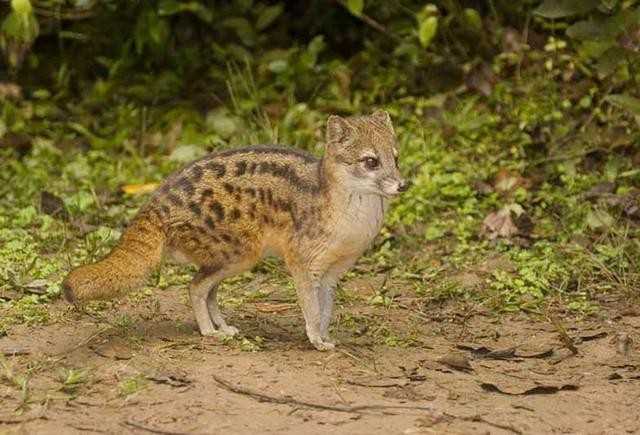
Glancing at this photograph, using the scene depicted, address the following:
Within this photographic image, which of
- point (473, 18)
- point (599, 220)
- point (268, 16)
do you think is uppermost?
point (473, 18)

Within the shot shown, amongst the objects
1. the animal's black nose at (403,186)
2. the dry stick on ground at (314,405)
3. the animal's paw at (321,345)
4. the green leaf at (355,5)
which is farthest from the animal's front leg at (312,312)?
the green leaf at (355,5)

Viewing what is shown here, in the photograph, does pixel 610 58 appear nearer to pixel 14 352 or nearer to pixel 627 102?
pixel 627 102

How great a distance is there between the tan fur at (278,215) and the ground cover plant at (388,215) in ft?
1.36

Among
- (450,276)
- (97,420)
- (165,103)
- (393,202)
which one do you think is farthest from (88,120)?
(97,420)

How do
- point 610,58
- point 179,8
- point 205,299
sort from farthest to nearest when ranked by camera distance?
point 179,8 < point 610,58 < point 205,299

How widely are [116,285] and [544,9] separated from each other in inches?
134

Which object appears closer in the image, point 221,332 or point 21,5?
point 221,332

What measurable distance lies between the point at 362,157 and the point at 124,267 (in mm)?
1345

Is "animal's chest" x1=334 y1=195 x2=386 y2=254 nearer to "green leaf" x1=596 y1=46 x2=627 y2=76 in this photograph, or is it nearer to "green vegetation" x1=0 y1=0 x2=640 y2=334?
"green vegetation" x1=0 y1=0 x2=640 y2=334

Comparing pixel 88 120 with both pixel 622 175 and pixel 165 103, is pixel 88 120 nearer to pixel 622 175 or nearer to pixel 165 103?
pixel 165 103

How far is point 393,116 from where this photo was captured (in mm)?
10391

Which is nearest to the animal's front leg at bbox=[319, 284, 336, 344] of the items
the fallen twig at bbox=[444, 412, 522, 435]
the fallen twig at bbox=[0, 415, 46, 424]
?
the fallen twig at bbox=[444, 412, 522, 435]

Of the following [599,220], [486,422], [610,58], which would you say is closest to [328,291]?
[486,422]

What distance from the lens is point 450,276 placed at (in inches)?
321
